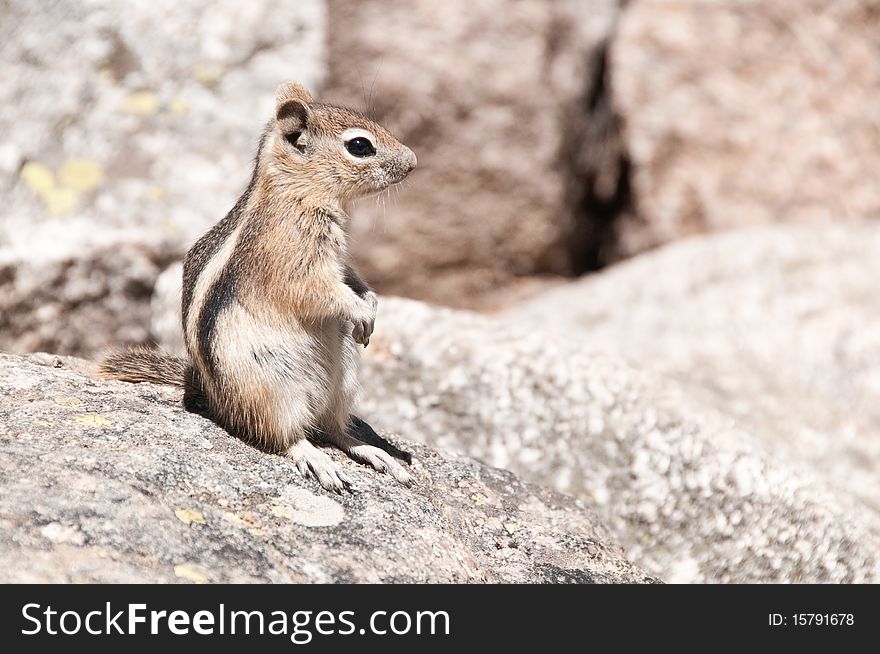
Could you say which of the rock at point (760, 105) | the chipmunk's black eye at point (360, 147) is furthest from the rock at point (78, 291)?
the rock at point (760, 105)

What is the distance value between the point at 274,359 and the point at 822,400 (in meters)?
5.34

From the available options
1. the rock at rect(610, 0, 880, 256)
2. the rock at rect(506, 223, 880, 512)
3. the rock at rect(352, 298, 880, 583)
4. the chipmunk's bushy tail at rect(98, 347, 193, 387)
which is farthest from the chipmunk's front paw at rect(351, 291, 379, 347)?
the rock at rect(610, 0, 880, 256)

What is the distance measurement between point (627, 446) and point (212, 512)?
3.04m

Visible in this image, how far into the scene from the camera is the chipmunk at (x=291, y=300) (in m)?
4.81

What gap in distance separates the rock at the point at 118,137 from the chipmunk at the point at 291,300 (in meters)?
2.75

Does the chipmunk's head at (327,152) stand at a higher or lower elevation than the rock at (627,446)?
higher

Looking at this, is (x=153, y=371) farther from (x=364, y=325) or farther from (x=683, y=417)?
(x=683, y=417)

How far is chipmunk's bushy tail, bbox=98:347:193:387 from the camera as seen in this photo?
5414mm

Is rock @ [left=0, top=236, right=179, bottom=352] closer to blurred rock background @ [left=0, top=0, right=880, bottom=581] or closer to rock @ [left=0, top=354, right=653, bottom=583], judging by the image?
blurred rock background @ [left=0, top=0, right=880, bottom=581]

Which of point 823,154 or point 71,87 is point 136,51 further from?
point 823,154

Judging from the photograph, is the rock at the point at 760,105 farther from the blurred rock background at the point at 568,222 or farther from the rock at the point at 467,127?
the rock at the point at 467,127

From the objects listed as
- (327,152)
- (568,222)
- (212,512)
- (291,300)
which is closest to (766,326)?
(568,222)

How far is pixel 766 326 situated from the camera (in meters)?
9.50

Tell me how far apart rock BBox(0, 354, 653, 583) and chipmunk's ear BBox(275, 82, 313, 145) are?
1411mm
